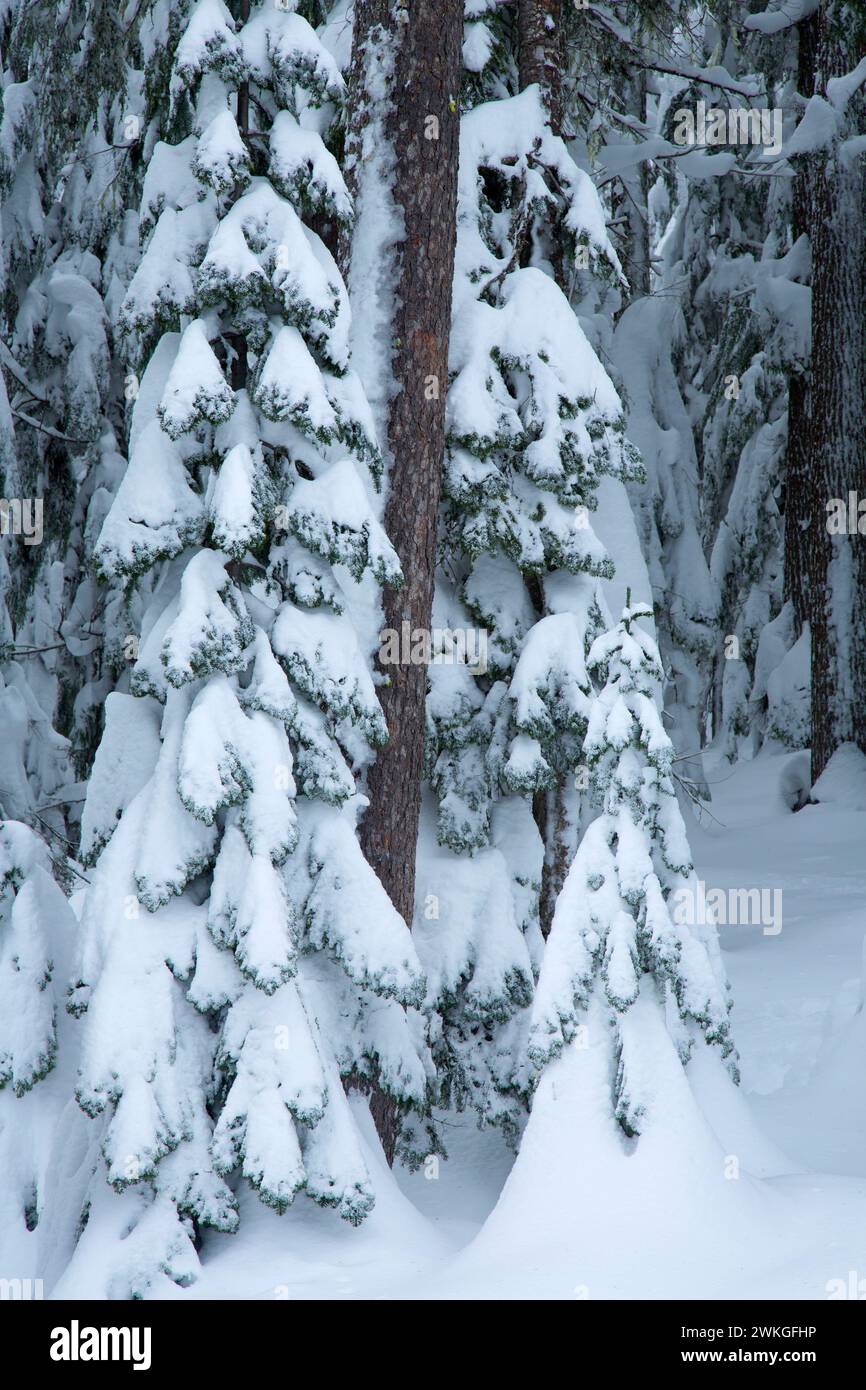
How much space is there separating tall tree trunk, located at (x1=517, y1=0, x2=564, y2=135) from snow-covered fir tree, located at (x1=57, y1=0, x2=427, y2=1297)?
245 centimetres

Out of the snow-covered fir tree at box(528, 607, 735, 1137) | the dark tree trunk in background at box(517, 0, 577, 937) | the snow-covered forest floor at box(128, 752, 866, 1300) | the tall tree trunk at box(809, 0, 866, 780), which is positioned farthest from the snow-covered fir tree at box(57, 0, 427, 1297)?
the tall tree trunk at box(809, 0, 866, 780)

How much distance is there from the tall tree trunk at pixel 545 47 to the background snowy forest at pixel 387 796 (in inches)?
0.7

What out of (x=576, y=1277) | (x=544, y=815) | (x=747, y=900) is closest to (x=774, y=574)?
(x=747, y=900)

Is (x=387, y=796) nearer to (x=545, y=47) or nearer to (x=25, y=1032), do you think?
(x=25, y=1032)

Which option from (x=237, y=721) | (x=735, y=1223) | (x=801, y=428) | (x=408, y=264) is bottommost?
(x=735, y=1223)

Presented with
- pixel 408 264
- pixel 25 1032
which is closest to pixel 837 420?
pixel 408 264

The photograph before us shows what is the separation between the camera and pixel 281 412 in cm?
533

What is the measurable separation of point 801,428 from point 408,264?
8.43m

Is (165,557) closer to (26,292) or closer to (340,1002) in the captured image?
(340,1002)

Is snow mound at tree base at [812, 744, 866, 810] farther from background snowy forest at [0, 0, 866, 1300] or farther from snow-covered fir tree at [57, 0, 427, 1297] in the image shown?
snow-covered fir tree at [57, 0, 427, 1297]

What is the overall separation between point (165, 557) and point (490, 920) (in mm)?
2668

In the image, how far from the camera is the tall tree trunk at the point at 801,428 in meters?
13.6

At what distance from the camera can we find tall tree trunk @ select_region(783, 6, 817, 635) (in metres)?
13.6

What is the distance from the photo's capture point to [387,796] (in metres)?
6.21
